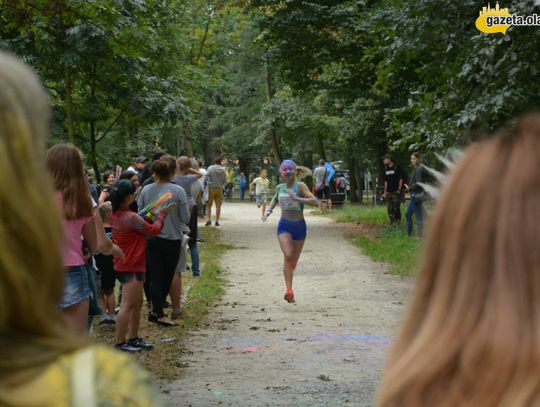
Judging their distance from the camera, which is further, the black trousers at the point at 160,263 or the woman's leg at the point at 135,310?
the black trousers at the point at 160,263

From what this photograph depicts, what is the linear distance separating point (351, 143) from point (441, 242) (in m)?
38.5

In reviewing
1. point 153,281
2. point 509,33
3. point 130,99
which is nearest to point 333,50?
point 130,99

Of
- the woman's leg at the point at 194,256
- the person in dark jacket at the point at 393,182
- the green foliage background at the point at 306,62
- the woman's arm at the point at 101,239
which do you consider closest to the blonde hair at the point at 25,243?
the green foliage background at the point at 306,62

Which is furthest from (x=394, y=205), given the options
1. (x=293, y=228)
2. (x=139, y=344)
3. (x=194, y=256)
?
(x=139, y=344)

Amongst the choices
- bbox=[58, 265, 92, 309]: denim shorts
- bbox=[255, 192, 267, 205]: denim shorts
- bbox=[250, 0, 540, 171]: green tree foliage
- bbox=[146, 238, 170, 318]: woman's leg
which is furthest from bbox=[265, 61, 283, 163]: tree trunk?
bbox=[58, 265, 92, 309]: denim shorts

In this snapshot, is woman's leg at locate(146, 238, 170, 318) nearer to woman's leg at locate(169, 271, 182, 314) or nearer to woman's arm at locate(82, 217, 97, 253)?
woman's leg at locate(169, 271, 182, 314)

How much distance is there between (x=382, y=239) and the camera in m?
23.6

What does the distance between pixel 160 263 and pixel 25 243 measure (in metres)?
9.27

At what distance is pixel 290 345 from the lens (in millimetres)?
10055

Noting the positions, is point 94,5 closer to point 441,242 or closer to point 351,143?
point 441,242

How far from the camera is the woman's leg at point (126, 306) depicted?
30.8ft

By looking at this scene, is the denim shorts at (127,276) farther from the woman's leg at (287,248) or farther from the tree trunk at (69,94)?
the tree trunk at (69,94)

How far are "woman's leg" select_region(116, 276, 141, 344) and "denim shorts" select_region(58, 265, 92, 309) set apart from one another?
7.48 ft

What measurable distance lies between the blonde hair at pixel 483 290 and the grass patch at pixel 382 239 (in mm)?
11447
